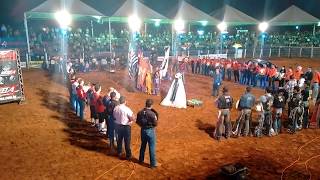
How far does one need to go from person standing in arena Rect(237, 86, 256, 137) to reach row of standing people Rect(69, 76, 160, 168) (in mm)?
4109

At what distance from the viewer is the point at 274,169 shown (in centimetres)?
1029

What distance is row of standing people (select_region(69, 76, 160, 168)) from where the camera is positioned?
9.80 meters

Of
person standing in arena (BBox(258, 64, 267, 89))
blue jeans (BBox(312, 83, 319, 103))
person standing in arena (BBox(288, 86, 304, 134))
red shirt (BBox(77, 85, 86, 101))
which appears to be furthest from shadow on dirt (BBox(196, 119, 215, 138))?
person standing in arena (BBox(258, 64, 267, 89))

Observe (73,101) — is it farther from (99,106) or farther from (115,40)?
(115,40)

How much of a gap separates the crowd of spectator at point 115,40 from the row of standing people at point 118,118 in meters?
18.2

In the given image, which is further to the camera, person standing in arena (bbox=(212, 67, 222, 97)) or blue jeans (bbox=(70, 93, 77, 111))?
person standing in arena (bbox=(212, 67, 222, 97))

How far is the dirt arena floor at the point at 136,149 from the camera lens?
9.88 metres

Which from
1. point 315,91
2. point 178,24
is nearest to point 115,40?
point 178,24

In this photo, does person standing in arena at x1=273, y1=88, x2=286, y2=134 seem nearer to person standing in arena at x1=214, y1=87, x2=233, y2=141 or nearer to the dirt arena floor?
the dirt arena floor

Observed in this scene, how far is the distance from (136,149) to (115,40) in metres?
25.7

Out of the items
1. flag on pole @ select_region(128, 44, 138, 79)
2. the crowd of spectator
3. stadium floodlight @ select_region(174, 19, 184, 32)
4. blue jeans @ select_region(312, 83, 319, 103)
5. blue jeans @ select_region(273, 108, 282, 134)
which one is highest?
stadium floodlight @ select_region(174, 19, 184, 32)

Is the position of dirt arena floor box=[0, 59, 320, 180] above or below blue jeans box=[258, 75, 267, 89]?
below

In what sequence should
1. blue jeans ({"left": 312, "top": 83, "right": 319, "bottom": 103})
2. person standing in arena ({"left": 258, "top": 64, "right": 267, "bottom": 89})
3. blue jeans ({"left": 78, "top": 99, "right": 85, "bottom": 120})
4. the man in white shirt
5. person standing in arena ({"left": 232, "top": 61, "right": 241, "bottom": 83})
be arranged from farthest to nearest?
person standing in arena ({"left": 232, "top": 61, "right": 241, "bottom": 83}) → person standing in arena ({"left": 258, "top": 64, "right": 267, "bottom": 89}) → blue jeans ({"left": 312, "top": 83, "right": 319, "bottom": 103}) → blue jeans ({"left": 78, "top": 99, "right": 85, "bottom": 120}) → the man in white shirt

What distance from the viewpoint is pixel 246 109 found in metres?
12.7
